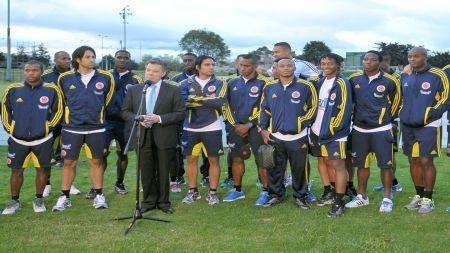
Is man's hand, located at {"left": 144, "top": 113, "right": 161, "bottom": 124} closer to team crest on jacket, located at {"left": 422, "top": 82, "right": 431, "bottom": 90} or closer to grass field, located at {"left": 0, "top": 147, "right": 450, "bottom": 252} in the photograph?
grass field, located at {"left": 0, "top": 147, "right": 450, "bottom": 252}

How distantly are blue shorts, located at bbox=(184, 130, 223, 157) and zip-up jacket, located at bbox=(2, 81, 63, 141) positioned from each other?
1793mm

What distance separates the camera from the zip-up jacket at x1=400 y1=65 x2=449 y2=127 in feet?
22.0

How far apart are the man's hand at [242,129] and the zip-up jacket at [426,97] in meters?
2.04

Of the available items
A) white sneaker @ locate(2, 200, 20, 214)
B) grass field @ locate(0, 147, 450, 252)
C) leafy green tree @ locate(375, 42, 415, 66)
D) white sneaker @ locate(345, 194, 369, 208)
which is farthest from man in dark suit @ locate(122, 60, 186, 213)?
leafy green tree @ locate(375, 42, 415, 66)

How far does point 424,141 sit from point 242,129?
2321mm

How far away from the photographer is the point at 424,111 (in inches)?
264

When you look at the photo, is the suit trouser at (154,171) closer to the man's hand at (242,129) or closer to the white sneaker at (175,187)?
the man's hand at (242,129)

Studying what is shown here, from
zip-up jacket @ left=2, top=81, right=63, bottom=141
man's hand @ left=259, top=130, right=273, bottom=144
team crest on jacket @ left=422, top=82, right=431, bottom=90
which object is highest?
team crest on jacket @ left=422, top=82, right=431, bottom=90

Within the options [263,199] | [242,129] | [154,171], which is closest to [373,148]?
[263,199]

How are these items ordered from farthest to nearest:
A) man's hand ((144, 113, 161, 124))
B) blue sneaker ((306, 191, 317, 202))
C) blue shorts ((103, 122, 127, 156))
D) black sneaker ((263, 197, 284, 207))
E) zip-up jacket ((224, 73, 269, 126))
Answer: blue shorts ((103, 122, 127, 156))
blue sneaker ((306, 191, 317, 202))
zip-up jacket ((224, 73, 269, 126))
black sneaker ((263, 197, 284, 207))
man's hand ((144, 113, 161, 124))

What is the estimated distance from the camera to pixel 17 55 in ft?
209

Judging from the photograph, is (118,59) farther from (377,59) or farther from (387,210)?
(387,210)

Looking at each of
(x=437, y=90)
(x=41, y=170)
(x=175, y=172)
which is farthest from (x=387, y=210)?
(x=41, y=170)

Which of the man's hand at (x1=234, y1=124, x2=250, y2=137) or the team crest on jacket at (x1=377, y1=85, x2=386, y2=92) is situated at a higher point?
the team crest on jacket at (x1=377, y1=85, x2=386, y2=92)
